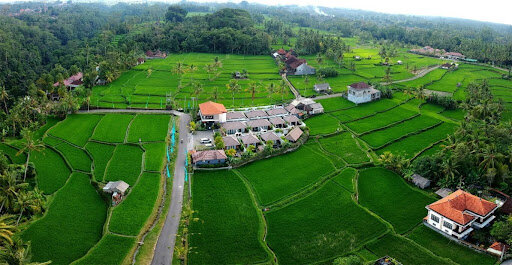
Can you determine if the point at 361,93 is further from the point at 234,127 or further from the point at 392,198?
the point at 392,198

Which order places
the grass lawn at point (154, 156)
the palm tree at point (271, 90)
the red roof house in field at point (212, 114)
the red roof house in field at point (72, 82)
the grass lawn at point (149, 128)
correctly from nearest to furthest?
the grass lawn at point (154, 156) < the grass lawn at point (149, 128) < the red roof house in field at point (212, 114) < the palm tree at point (271, 90) < the red roof house in field at point (72, 82)

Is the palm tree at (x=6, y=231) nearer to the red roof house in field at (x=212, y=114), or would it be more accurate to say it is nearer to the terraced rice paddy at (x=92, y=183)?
the terraced rice paddy at (x=92, y=183)

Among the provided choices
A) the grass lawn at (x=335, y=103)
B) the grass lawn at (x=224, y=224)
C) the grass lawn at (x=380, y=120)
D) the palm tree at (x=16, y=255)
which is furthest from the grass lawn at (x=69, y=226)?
the grass lawn at (x=335, y=103)

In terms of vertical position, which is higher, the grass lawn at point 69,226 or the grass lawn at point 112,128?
the grass lawn at point 112,128

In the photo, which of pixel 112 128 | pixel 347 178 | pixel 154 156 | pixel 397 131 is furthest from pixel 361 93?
pixel 112 128

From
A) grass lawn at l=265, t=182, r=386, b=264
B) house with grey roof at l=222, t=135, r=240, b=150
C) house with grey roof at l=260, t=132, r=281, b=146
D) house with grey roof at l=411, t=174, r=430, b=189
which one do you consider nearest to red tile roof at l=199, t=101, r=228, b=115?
house with grey roof at l=222, t=135, r=240, b=150

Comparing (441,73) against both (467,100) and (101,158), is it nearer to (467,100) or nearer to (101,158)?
(467,100)
